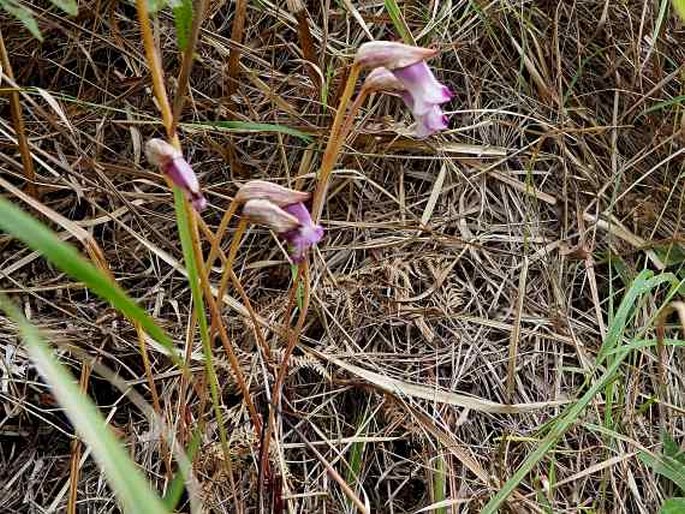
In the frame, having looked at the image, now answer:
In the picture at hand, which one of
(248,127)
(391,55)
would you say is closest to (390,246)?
(248,127)

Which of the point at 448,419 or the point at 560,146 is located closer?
the point at 448,419

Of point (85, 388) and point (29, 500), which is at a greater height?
point (85, 388)

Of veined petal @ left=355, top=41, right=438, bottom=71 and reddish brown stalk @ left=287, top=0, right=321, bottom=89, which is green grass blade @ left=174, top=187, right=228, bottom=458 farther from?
reddish brown stalk @ left=287, top=0, right=321, bottom=89

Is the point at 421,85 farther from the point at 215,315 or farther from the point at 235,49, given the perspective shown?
the point at 235,49

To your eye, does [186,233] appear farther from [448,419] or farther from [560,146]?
[560,146]

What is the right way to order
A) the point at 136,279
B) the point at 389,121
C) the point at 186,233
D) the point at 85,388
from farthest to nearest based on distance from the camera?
the point at 389,121
the point at 136,279
the point at 85,388
the point at 186,233

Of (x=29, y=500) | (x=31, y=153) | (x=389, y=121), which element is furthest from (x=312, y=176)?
(x=29, y=500)

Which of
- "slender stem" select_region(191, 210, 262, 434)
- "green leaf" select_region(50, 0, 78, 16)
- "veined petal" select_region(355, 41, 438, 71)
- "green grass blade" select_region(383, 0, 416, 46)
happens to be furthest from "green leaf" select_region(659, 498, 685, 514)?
"green leaf" select_region(50, 0, 78, 16)
